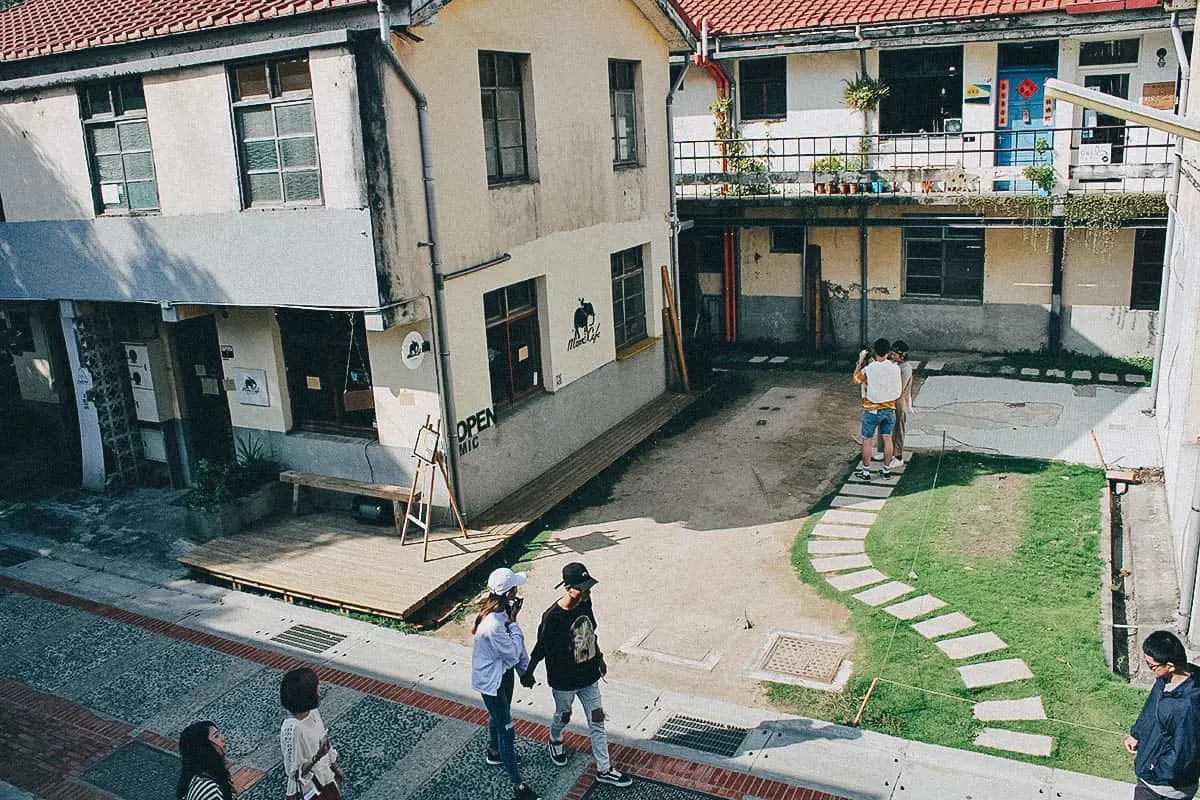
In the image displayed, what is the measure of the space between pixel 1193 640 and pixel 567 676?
541 centimetres

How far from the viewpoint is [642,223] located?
16.5 meters

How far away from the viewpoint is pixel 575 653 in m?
7.19

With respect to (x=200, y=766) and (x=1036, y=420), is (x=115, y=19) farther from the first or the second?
(x=1036, y=420)

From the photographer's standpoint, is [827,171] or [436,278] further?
[827,171]

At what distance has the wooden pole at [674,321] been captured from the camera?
17.4 metres

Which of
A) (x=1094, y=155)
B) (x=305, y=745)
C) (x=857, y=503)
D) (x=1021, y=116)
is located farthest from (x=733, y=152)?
(x=305, y=745)

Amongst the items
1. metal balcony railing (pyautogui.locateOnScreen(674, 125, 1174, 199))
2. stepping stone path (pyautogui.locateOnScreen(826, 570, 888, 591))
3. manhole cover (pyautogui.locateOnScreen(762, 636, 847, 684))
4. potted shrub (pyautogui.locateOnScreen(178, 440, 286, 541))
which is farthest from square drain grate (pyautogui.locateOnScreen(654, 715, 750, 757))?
metal balcony railing (pyautogui.locateOnScreen(674, 125, 1174, 199))

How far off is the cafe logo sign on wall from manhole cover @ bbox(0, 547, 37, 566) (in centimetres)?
727

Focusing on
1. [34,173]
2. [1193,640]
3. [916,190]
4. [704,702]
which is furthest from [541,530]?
[916,190]

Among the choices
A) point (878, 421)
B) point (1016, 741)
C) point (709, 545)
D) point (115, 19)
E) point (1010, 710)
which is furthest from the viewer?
point (878, 421)

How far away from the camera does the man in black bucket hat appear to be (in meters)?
7.20

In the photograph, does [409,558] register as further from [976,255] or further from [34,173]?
[976,255]

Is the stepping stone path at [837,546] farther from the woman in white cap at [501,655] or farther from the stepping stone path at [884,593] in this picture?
the woman in white cap at [501,655]

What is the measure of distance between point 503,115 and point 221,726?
7.91 metres
